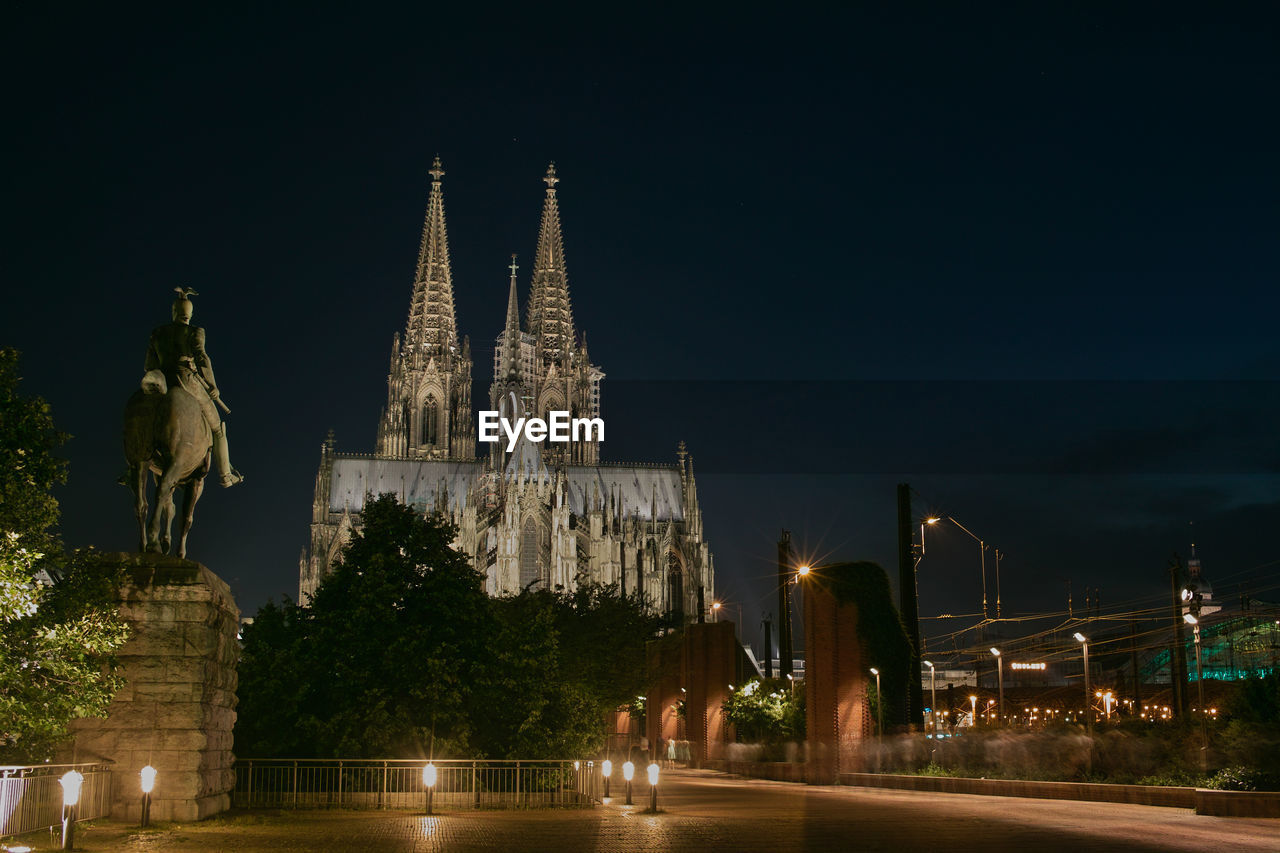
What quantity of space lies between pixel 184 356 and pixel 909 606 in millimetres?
25784

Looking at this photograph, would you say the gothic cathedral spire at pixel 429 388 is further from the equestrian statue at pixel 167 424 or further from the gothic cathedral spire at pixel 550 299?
the equestrian statue at pixel 167 424

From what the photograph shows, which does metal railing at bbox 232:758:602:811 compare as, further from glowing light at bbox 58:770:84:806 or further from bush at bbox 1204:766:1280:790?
bush at bbox 1204:766:1280:790

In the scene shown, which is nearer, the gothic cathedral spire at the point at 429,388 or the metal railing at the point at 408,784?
the metal railing at the point at 408,784

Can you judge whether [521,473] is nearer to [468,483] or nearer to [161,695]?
[468,483]

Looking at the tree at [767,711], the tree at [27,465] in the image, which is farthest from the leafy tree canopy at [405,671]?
the tree at [767,711]

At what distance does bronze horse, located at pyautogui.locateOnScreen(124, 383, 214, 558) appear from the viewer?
51.8 ft

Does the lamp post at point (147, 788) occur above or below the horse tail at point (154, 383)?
below

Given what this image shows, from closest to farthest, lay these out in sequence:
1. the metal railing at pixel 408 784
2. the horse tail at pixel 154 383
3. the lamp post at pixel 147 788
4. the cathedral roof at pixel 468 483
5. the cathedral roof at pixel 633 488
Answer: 1. the lamp post at pixel 147 788
2. the horse tail at pixel 154 383
3. the metal railing at pixel 408 784
4. the cathedral roof at pixel 468 483
5. the cathedral roof at pixel 633 488

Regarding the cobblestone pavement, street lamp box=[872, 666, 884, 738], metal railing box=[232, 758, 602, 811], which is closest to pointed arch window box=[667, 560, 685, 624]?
street lamp box=[872, 666, 884, 738]

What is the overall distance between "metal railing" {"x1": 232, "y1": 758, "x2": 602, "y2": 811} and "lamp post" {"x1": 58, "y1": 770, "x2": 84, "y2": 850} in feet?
23.7

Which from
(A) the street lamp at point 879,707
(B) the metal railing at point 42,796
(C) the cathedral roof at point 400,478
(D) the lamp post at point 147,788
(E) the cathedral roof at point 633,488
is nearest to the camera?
(B) the metal railing at point 42,796

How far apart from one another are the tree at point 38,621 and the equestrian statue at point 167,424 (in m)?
1.07

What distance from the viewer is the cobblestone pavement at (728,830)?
46.1ft

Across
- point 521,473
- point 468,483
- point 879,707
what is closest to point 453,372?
point 468,483
